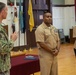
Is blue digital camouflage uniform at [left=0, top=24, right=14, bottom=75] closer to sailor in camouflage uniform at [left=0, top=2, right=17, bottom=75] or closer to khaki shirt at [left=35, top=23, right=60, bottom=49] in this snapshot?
sailor in camouflage uniform at [left=0, top=2, right=17, bottom=75]

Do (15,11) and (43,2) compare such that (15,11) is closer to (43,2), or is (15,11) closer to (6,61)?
(43,2)

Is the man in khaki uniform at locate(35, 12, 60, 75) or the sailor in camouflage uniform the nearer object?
the sailor in camouflage uniform

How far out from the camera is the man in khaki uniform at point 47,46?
11.8ft

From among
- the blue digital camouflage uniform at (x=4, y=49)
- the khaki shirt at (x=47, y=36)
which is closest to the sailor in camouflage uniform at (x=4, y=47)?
the blue digital camouflage uniform at (x=4, y=49)

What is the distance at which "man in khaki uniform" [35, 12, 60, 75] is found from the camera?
3.59m

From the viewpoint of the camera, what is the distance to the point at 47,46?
11.6ft

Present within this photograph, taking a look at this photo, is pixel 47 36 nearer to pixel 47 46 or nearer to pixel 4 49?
pixel 47 46

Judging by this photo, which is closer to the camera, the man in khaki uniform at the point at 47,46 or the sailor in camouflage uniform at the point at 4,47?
the sailor in camouflage uniform at the point at 4,47

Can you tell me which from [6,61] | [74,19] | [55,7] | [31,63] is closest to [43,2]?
[55,7]

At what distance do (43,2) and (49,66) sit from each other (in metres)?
8.56

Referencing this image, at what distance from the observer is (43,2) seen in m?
11.9

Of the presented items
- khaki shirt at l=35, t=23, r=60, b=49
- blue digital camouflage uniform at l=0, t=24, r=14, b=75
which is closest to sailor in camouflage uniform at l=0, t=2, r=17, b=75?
blue digital camouflage uniform at l=0, t=24, r=14, b=75

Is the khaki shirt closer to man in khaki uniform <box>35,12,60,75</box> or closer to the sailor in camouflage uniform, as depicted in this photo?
man in khaki uniform <box>35,12,60,75</box>

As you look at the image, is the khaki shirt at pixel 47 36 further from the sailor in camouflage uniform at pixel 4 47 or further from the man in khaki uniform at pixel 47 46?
the sailor in camouflage uniform at pixel 4 47
